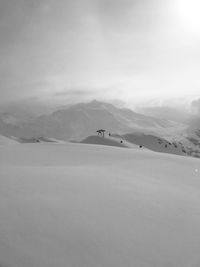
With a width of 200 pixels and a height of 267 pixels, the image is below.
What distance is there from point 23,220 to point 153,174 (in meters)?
4.87

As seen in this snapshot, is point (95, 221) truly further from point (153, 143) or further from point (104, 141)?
point (153, 143)

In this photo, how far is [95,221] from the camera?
3635 mm

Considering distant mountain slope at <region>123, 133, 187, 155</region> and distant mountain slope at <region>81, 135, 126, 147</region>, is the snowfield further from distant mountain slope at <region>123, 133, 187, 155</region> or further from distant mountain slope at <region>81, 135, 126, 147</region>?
distant mountain slope at <region>123, 133, 187, 155</region>

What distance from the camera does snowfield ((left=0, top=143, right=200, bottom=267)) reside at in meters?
2.95

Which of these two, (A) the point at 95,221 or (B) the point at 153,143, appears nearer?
(A) the point at 95,221

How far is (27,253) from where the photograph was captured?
285cm

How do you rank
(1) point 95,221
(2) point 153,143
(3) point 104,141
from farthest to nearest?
(2) point 153,143 → (3) point 104,141 → (1) point 95,221

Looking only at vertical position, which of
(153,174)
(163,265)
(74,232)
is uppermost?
(153,174)

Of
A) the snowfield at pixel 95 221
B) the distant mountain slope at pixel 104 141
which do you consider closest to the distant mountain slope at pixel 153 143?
the distant mountain slope at pixel 104 141

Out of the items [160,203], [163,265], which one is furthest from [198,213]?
[163,265]

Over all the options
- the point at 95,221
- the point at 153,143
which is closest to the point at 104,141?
the point at 153,143

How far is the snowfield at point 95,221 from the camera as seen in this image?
295 centimetres

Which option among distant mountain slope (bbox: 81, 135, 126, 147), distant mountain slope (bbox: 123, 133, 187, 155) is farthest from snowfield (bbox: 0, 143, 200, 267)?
distant mountain slope (bbox: 123, 133, 187, 155)

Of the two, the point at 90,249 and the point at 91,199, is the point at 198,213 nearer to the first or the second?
the point at 91,199
